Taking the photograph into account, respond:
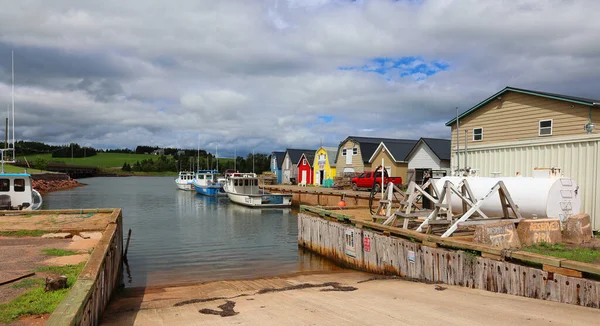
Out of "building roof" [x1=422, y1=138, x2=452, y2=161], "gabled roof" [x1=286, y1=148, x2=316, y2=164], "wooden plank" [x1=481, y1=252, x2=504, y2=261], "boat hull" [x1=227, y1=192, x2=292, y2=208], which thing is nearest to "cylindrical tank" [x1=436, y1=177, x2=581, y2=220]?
"wooden plank" [x1=481, y1=252, x2=504, y2=261]

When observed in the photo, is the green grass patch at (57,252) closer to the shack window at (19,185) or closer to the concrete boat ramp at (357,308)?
the concrete boat ramp at (357,308)

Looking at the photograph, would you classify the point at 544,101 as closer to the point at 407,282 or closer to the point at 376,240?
the point at 376,240

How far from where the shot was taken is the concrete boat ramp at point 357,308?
23.7 feet

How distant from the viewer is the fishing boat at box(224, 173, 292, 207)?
4222 centimetres

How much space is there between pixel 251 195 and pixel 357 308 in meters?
35.0

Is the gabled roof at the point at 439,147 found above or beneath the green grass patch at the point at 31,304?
above

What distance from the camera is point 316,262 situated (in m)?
18.0

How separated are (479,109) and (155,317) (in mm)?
23223

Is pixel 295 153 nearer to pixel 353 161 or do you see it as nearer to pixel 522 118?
pixel 353 161

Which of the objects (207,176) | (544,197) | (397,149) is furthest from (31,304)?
(207,176)

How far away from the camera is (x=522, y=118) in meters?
23.4

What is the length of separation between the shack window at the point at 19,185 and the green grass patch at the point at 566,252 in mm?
24414

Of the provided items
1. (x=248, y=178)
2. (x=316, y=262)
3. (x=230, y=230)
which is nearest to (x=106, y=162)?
(x=248, y=178)

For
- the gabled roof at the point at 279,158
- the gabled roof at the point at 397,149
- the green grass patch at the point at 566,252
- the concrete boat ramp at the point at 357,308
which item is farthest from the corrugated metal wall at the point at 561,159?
the gabled roof at the point at 279,158
